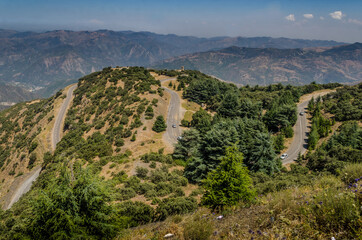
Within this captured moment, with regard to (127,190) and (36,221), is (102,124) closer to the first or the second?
(127,190)

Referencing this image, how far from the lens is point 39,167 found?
65062 mm

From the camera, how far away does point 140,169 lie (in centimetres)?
3347

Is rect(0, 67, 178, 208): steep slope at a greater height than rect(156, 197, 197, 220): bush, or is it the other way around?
rect(156, 197, 197, 220): bush

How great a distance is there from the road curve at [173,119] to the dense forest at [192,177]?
298 cm

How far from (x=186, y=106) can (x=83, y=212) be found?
3000 inches

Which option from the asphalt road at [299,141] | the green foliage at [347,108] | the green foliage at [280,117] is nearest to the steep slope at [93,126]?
the asphalt road at [299,141]

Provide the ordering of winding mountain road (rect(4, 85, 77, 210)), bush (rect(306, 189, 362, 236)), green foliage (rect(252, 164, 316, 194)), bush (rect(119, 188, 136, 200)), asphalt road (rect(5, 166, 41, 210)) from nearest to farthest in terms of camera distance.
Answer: bush (rect(306, 189, 362, 236)) < green foliage (rect(252, 164, 316, 194)) < bush (rect(119, 188, 136, 200)) < asphalt road (rect(5, 166, 41, 210)) < winding mountain road (rect(4, 85, 77, 210))

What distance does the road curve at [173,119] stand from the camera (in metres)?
59.2

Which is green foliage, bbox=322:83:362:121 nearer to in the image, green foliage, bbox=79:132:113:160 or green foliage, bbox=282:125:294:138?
green foliage, bbox=282:125:294:138

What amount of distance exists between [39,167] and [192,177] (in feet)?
198

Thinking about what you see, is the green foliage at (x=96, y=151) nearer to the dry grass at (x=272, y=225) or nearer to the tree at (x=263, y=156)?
the tree at (x=263, y=156)

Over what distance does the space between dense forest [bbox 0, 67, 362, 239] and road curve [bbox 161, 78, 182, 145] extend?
2.98 meters

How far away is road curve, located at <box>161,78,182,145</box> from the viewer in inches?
2330

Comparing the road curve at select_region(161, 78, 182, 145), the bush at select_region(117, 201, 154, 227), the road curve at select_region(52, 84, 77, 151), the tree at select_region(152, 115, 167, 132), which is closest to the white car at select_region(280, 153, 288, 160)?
the road curve at select_region(161, 78, 182, 145)
